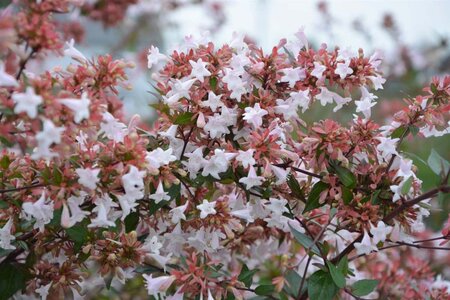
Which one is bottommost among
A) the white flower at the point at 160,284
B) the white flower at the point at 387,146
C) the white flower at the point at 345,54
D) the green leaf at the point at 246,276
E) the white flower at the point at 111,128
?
the white flower at the point at 160,284

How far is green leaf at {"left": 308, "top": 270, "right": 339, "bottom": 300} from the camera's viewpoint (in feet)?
3.50

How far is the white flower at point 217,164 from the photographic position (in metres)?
0.97

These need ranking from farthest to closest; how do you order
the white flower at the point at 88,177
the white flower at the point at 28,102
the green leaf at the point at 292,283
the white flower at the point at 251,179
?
the green leaf at the point at 292,283, the white flower at the point at 251,179, the white flower at the point at 88,177, the white flower at the point at 28,102

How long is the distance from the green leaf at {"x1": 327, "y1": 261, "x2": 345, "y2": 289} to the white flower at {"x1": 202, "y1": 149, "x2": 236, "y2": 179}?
256 mm

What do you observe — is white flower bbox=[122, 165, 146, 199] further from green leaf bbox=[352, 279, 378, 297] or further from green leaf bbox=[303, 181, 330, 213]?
green leaf bbox=[352, 279, 378, 297]

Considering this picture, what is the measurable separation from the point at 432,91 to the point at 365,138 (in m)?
0.15

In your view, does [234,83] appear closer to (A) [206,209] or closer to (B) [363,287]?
(A) [206,209]

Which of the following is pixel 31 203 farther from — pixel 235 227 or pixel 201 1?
pixel 201 1

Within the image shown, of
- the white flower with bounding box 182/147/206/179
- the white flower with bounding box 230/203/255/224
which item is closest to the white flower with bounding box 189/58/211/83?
the white flower with bounding box 182/147/206/179

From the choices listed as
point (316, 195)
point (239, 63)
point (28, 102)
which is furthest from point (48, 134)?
point (316, 195)

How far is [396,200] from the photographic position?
104cm

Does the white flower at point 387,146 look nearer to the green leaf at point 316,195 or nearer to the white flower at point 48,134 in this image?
the green leaf at point 316,195

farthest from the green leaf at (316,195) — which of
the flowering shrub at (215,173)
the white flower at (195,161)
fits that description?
the white flower at (195,161)

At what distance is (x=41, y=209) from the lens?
93 centimetres
